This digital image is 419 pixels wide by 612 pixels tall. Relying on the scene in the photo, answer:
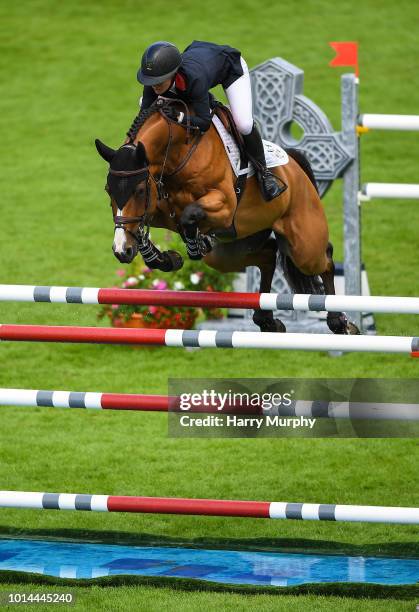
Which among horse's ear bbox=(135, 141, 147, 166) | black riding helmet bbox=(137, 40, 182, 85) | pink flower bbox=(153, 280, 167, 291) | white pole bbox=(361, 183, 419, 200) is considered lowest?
pink flower bbox=(153, 280, 167, 291)

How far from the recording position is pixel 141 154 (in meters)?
5.75

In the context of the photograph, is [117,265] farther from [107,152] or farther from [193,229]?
[107,152]

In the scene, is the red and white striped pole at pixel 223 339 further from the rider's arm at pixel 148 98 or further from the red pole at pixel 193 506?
the rider's arm at pixel 148 98

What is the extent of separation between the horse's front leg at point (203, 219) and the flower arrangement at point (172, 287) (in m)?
4.41

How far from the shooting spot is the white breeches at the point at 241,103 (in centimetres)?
655

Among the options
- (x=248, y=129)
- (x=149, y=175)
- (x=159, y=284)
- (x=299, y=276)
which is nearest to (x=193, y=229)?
(x=149, y=175)

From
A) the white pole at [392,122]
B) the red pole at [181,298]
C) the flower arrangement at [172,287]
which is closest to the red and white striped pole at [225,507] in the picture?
the red pole at [181,298]

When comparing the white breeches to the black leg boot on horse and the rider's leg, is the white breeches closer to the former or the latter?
the rider's leg

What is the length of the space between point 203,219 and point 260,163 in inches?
27.3

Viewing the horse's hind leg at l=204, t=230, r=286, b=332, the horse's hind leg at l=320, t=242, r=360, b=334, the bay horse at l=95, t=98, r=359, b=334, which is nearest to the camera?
the bay horse at l=95, t=98, r=359, b=334

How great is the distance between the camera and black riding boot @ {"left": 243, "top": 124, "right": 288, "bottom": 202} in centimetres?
657

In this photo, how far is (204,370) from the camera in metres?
10.4

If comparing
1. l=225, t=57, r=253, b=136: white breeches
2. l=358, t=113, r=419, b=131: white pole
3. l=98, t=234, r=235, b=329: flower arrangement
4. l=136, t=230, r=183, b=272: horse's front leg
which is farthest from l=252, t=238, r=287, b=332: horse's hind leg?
l=98, t=234, r=235, b=329: flower arrangement

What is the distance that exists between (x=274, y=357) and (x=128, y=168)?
17.0 ft
